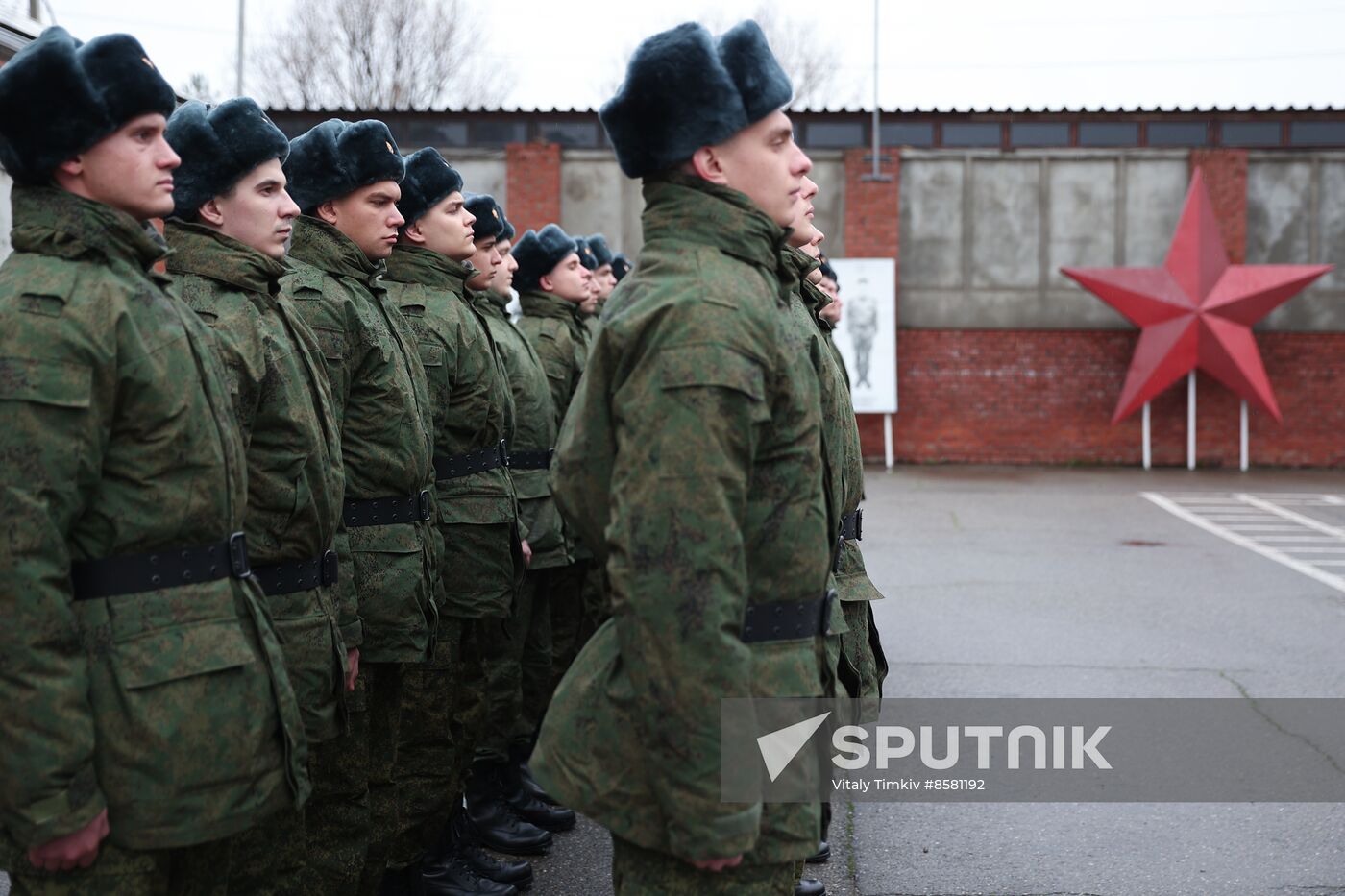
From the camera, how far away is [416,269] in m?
4.79

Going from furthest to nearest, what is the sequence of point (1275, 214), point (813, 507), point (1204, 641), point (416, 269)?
point (1275, 214) → point (1204, 641) → point (416, 269) → point (813, 507)

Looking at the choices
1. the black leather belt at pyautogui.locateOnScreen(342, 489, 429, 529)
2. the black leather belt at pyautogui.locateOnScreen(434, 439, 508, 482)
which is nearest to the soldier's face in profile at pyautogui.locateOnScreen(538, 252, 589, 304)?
the black leather belt at pyautogui.locateOnScreen(434, 439, 508, 482)

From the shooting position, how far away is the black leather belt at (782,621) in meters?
2.39

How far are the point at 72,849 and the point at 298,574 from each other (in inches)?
41.6

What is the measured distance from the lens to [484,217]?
18.5 feet

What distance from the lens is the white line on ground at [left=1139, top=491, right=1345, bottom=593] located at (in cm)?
1036

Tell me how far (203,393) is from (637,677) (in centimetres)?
102

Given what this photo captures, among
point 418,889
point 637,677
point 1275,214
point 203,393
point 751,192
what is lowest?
point 418,889

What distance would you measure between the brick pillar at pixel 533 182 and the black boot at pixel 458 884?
1578 centimetres

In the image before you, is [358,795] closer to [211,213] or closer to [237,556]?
[237,556]

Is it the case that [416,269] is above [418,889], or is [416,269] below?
above

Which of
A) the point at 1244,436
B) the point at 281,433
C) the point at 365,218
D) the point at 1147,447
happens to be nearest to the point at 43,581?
the point at 281,433

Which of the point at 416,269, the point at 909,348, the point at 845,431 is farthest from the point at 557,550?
the point at 909,348

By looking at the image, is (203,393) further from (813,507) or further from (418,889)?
(418,889)
